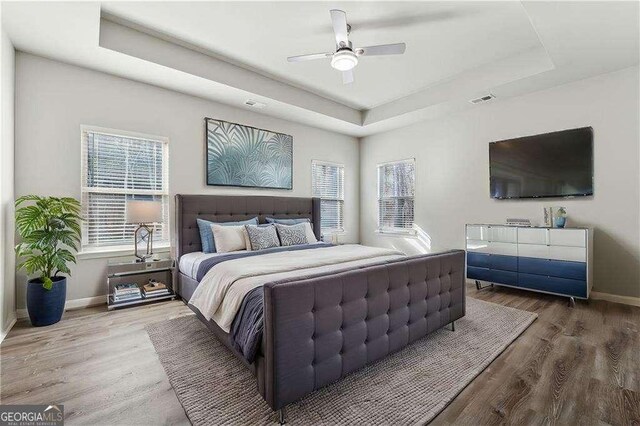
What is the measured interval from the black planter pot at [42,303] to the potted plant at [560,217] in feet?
19.0

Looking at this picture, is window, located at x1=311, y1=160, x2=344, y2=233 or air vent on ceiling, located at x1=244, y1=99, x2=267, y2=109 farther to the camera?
window, located at x1=311, y1=160, x2=344, y2=233

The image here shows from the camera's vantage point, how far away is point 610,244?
11.6 ft

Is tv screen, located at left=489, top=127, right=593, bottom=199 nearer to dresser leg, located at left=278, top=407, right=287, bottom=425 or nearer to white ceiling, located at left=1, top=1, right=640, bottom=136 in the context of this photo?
white ceiling, located at left=1, top=1, right=640, bottom=136

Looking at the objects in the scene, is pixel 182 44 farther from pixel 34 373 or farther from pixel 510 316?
pixel 510 316

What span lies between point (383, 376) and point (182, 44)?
3956 millimetres

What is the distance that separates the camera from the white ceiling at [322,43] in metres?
2.61

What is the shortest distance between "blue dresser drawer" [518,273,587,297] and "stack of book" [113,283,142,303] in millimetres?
4920

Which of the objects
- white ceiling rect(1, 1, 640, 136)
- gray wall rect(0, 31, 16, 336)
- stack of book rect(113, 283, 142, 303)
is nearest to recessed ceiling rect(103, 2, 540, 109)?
white ceiling rect(1, 1, 640, 136)

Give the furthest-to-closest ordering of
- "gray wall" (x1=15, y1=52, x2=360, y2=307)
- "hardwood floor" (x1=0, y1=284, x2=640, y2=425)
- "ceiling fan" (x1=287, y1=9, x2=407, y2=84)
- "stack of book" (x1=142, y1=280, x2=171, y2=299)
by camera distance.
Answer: "stack of book" (x1=142, y1=280, x2=171, y2=299) → "gray wall" (x1=15, y1=52, x2=360, y2=307) → "ceiling fan" (x1=287, y1=9, x2=407, y2=84) → "hardwood floor" (x1=0, y1=284, x2=640, y2=425)

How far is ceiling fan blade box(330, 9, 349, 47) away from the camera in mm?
2408

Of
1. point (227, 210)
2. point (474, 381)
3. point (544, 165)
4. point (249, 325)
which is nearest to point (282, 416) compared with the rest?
point (249, 325)

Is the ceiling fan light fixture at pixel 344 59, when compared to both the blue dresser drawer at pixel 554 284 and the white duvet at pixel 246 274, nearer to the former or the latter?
the white duvet at pixel 246 274

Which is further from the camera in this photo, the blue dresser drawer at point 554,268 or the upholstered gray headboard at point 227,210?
the upholstered gray headboard at point 227,210

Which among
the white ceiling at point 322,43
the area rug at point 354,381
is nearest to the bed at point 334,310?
the area rug at point 354,381
